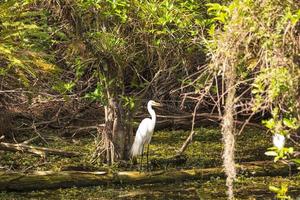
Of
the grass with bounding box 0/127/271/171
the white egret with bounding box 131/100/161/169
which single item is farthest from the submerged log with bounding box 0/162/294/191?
the white egret with bounding box 131/100/161/169

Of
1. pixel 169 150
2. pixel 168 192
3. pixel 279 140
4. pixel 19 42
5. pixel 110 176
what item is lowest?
pixel 168 192

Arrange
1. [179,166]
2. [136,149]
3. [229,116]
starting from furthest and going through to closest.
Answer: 1. [136,149]
2. [179,166]
3. [229,116]

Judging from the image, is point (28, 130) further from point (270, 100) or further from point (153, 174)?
point (270, 100)

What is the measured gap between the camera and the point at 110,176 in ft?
23.9

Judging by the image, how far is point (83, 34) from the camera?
25.6 ft

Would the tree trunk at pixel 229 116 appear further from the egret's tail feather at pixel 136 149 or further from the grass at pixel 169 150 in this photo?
the egret's tail feather at pixel 136 149

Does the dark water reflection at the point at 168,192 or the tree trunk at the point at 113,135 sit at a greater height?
the tree trunk at the point at 113,135

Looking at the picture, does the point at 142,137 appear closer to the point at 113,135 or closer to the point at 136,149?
the point at 136,149

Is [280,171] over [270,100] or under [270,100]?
under

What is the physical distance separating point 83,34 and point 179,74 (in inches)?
70.7

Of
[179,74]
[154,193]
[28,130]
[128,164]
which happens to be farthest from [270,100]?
[28,130]

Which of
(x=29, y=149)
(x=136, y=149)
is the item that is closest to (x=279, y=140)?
(x=136, y=149)

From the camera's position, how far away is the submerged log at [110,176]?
6.84m

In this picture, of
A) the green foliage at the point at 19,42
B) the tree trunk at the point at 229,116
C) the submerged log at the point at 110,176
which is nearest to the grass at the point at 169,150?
the submerged log at the point at 110,176
